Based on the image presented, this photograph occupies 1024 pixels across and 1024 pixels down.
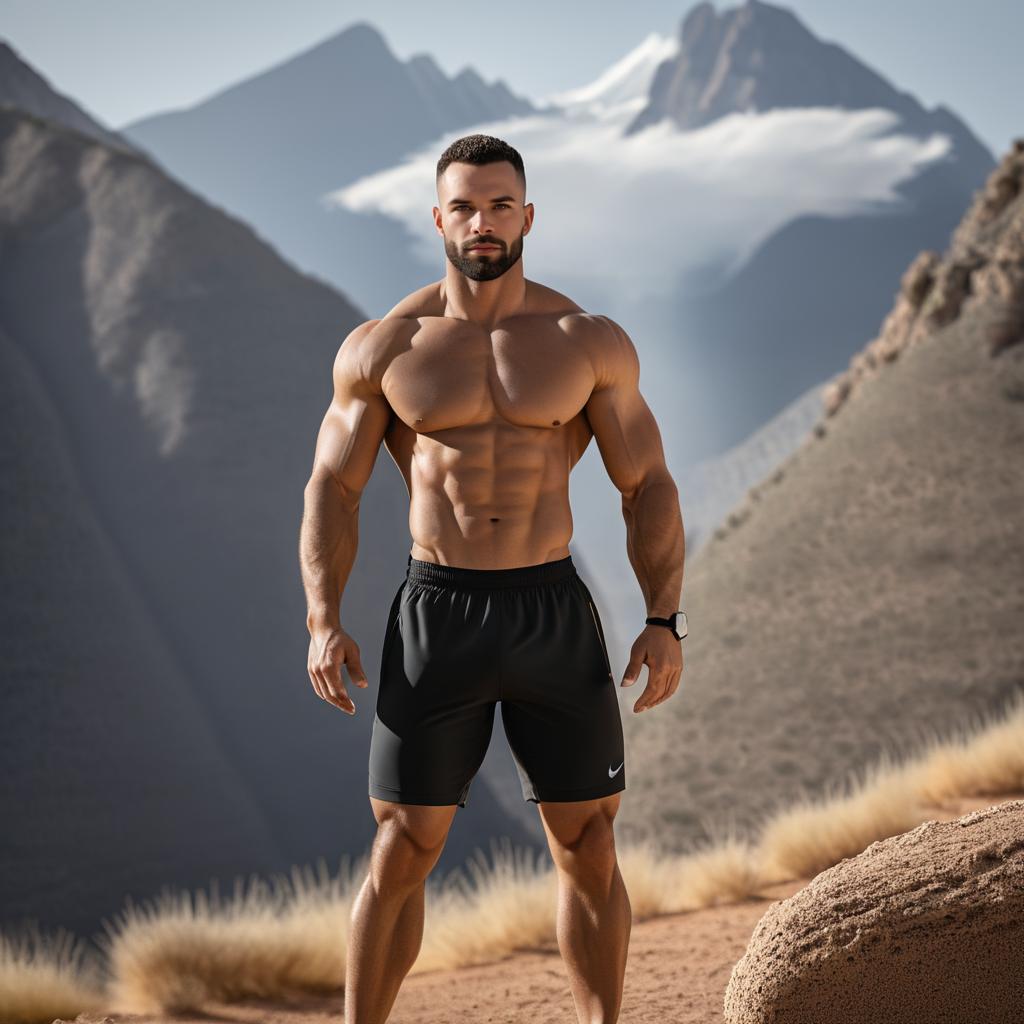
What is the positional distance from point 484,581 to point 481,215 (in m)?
1.10

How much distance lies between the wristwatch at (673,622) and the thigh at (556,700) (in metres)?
0.20

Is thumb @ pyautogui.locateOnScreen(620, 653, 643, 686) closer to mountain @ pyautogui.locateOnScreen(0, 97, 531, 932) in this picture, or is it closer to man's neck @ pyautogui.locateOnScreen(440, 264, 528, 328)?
man's neck @ pyautogui.locateOnScreen(440, 264, 528, 328)

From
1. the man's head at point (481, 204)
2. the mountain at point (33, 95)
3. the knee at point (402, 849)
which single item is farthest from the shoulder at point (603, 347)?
the mountain at point (33, 95)

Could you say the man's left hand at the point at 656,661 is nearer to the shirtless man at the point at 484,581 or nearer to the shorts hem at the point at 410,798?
the shirtless man at the point at 484,581

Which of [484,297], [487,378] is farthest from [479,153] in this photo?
[487,378]

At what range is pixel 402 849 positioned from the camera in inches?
137

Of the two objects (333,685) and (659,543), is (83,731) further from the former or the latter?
(659,543)

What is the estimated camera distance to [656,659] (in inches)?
142

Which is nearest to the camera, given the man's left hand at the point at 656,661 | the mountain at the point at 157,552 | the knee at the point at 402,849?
the knee at the point at 402,849

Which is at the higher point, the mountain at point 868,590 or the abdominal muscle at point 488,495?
the mountain at point 868,590

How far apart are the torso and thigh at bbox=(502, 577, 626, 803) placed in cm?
18

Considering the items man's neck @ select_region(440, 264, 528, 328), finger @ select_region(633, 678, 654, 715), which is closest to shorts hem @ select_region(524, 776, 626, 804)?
finger @ select_region(633, 678, 654, 715)

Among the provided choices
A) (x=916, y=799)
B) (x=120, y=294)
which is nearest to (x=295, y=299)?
(x=120, y=294)

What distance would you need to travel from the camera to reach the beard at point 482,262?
11.9 feet
